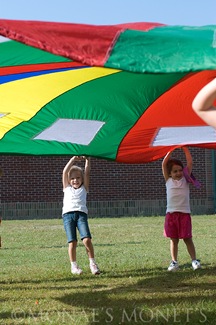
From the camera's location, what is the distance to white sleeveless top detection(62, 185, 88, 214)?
7.14 metres

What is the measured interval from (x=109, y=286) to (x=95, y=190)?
12573mm

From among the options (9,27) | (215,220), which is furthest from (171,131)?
(215,220)

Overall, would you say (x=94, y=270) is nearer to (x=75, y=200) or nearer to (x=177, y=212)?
(x=75, y=200)

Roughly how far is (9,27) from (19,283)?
3.60 meters

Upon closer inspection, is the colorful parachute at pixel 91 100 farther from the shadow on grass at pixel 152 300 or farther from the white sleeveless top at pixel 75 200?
the shadow on grass at pixel 152 300

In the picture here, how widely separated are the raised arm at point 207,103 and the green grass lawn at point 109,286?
204 cm

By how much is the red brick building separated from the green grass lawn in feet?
24.8

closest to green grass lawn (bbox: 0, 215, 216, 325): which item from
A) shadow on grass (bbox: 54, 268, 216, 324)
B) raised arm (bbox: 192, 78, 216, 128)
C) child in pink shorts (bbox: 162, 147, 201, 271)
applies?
shadow on grass (bbox: 54, 268, 216, 324)

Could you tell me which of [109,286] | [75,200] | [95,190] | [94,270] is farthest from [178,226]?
[95,190]

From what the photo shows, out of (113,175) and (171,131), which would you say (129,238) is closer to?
(171,131)

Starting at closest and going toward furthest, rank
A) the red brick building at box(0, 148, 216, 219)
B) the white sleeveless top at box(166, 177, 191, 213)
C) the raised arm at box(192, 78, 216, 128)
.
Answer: the raised arm at box(192, 78, 216, 128), the white sleeveless top at box(166, 177, 191, 213), the red brick building at box(0, 148, 216, 219)

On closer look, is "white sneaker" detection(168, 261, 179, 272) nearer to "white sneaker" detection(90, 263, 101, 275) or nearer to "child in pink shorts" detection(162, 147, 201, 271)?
"child in pink shorts" detection(162, 147, 201, 271)

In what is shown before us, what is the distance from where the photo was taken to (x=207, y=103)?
10.2 feet

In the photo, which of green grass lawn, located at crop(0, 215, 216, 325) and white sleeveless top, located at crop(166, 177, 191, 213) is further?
white sleeveless top, located at crop(166, 177, 191, 213)
